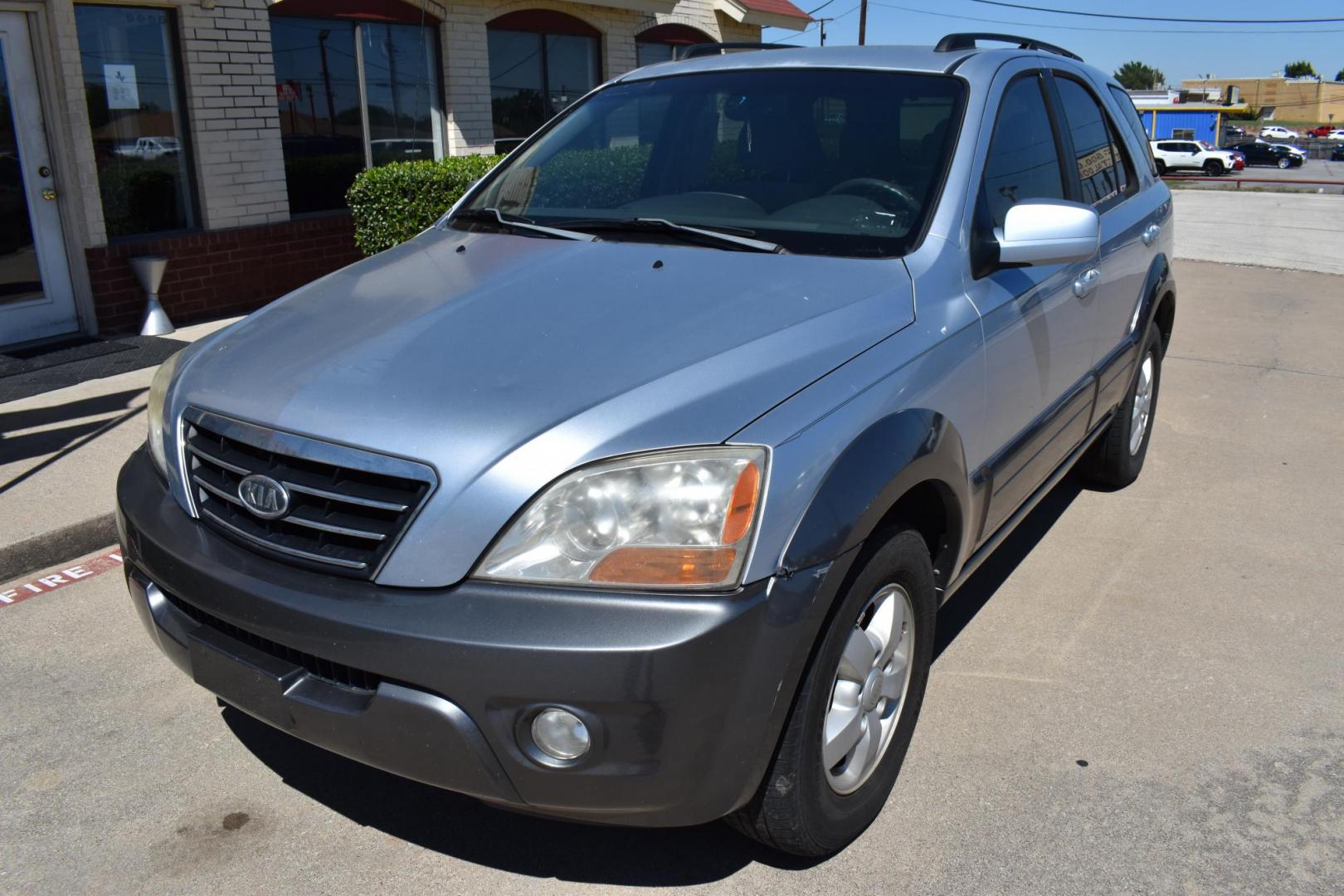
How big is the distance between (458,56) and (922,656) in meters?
9.94

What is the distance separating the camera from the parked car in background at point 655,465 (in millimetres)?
2127

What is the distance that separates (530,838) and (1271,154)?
66.6 metres

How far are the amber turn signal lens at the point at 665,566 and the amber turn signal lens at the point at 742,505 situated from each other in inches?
1.2

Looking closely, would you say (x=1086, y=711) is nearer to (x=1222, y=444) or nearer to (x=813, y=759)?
(x=813, y=759)

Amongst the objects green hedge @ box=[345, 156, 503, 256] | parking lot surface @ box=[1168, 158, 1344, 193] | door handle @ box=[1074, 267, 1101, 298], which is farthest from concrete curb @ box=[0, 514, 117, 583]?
parking lot surface @ box=[1168, 158, 1344, 193]

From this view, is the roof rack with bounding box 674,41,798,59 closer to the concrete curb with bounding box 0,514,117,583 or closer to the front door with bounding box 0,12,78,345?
the concrete curb with bounding box 0,514,117,583

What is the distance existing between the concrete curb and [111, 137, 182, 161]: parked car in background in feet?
15.4

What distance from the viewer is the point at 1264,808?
9.52 feet

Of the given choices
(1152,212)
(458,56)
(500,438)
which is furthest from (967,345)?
(458,56)

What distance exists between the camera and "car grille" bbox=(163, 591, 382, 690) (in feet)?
7.40

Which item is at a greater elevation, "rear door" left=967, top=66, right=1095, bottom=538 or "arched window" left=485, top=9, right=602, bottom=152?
"arched window" left=485, top=9, right=602, bottom=152

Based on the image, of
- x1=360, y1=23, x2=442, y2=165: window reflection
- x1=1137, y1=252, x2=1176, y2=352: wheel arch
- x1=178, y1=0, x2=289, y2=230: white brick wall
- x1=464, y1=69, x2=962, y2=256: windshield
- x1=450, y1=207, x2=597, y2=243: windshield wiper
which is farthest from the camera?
x1=360, y1=23, x2=442, y2=165: window reflection

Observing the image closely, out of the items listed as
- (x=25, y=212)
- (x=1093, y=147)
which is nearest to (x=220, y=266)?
(x=25, y=212)

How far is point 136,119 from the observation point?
8383 mm
